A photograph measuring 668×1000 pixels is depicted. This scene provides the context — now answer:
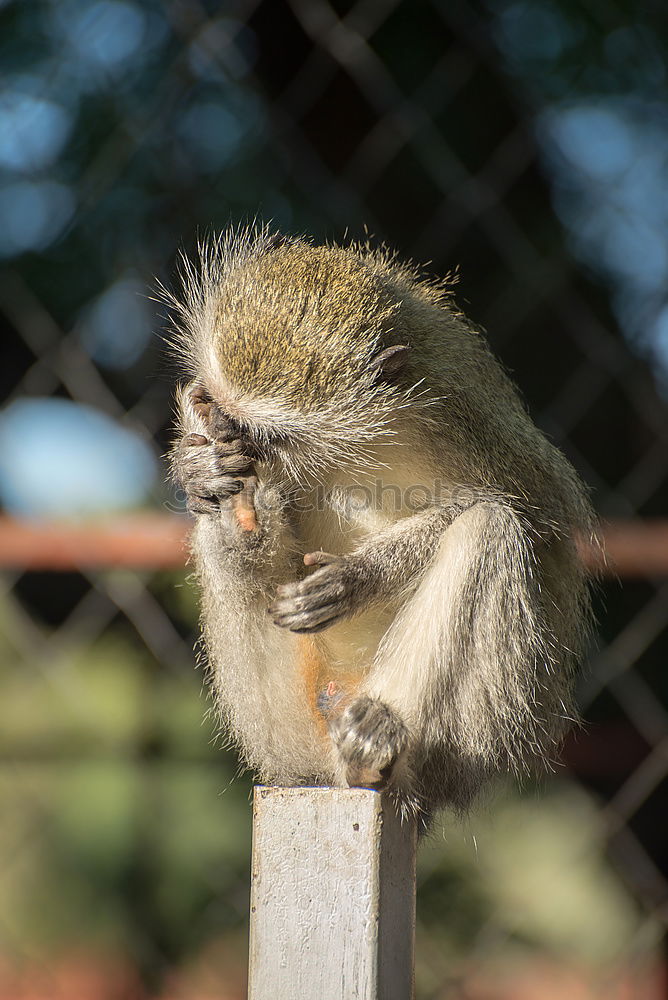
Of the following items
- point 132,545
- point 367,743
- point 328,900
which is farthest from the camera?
point 132,545

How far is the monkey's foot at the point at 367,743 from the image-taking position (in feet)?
→ 3.15

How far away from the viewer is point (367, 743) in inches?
37.9

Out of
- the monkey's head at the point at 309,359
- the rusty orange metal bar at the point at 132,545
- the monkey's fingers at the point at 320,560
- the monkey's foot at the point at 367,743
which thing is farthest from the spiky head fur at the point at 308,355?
the rusty orange metal bar at the point at 132,545

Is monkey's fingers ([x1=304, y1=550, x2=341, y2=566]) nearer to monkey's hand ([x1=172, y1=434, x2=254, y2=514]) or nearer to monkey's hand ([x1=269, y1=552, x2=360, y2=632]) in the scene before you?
monkey's hand ([x1=269, y1=552, x2=360, y2=632])

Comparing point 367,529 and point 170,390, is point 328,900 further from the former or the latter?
point 170,390

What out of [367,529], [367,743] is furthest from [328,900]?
[367,529]

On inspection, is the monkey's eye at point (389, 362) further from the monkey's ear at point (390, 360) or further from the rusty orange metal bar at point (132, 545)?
the rusty orange metal bar at point (132, 545)

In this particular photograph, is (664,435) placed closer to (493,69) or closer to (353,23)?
(493,69)

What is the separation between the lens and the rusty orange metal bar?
5.17 feet

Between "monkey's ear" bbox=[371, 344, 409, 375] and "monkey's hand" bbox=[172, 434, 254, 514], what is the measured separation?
16cm

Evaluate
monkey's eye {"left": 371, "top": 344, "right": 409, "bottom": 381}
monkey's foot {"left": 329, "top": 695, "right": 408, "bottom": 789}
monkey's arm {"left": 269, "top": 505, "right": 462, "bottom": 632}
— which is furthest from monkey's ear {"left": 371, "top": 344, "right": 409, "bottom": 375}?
monkey's foot {"left": 329, "top": 695, "right": 408, "bottom": 789}

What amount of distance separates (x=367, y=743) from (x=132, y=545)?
0.80 meters

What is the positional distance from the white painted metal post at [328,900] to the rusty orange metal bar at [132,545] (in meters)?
0.69

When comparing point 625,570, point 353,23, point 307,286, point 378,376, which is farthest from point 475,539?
point 353,23
